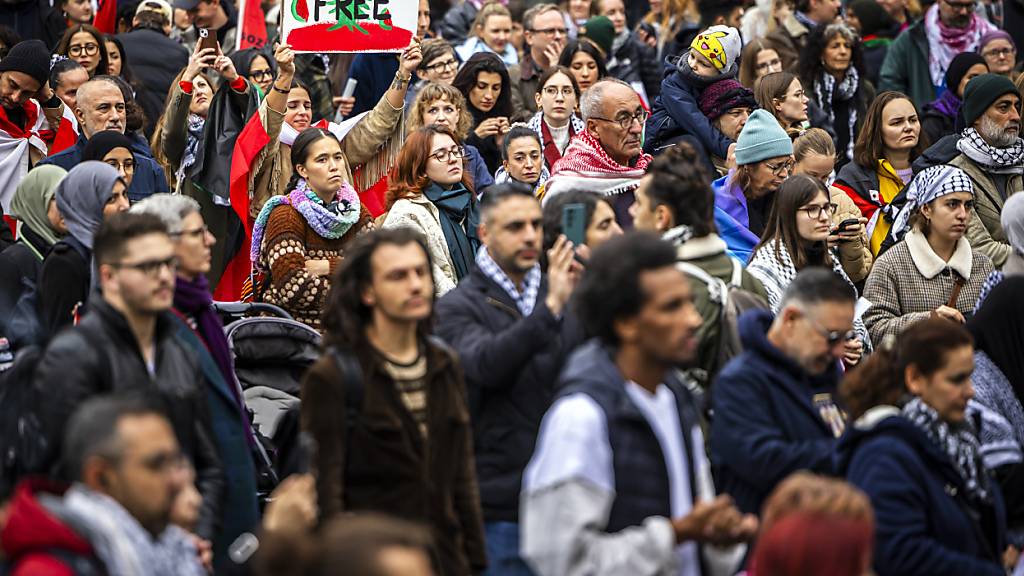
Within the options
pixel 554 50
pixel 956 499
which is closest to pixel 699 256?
pixel 956 499

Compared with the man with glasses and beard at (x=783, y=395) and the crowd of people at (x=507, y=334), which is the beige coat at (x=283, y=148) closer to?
the crowd of people at (x=507, y=334)

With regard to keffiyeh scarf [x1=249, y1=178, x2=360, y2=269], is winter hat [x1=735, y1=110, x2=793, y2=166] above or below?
above

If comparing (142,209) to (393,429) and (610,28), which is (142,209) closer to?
(393,429)

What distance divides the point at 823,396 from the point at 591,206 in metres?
1.32

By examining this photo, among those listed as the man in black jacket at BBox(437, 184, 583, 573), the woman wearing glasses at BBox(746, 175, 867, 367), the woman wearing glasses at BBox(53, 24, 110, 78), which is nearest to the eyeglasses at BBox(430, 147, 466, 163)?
the woman wearing glasses at BBox(746, 175, 867, 367)

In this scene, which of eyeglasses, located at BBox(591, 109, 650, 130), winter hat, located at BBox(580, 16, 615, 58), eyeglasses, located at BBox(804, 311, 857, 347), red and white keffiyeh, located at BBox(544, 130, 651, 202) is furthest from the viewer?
winter hat, located at BBox(580, 16, 615, 58)

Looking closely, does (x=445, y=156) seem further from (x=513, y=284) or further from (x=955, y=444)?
(x=955, y=444)

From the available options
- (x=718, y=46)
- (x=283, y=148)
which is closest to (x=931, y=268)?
(x=718, y=46)

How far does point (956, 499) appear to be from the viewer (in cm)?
558

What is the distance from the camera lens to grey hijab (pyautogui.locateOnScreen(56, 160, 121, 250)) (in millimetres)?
6883

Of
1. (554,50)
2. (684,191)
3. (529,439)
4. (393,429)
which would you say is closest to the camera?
(393,429)

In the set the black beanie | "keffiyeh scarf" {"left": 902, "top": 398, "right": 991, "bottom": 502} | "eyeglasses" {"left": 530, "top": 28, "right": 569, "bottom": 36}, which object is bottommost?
"keffiyeh scarf" {"left": 902, "top": 398, "right": 991, "bottom": 502}

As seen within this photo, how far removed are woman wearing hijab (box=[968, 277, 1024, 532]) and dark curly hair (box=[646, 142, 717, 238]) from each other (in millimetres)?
1516

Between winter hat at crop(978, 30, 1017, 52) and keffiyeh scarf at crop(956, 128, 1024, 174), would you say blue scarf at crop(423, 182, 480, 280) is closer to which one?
keffiyeh scarf at crop(956, 128, 1024, 174)
